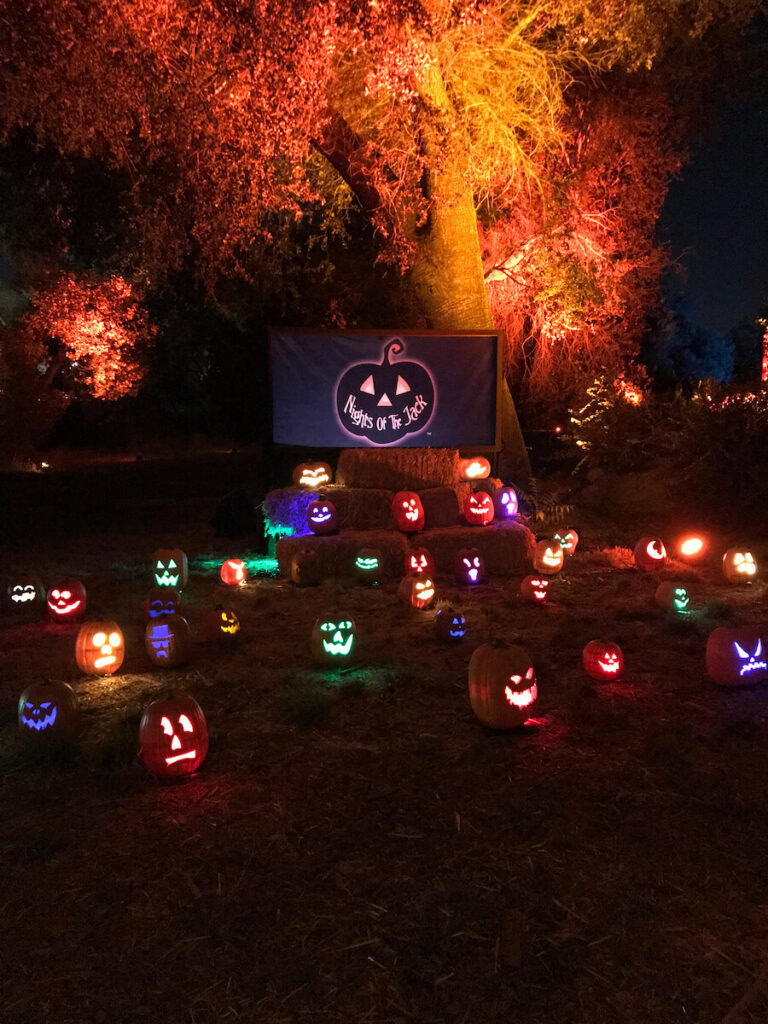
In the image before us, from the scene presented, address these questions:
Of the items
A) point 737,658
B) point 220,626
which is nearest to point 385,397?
point 220,626

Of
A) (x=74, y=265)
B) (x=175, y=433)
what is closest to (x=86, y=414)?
(x=175, y=433)

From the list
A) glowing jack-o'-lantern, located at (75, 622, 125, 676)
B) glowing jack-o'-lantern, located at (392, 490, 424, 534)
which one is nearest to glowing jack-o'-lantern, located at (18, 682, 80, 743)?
glowing jack-o'-lantern, located at (75, 622, 125, 676)

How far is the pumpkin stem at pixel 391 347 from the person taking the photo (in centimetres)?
1041

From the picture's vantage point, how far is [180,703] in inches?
165

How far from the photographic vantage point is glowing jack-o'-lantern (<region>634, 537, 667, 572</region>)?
9039 mm

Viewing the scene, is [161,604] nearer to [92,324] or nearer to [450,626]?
[450,626]

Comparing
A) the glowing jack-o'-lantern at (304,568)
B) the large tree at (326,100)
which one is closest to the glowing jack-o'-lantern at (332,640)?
the glowing jack-o'-lantern at (304,568)

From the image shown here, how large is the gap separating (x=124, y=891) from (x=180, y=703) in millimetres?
1170

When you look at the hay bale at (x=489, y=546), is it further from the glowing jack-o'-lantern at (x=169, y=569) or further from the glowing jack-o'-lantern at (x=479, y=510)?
the glowing jack-o'-lantern at (x=169, y=569)

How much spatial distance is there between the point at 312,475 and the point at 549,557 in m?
3.30

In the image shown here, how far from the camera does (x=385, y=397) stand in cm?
1048

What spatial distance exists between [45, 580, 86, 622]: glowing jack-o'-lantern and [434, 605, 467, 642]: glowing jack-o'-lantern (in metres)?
3.29

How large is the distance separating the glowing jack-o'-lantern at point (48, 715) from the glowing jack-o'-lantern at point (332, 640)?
1766mm

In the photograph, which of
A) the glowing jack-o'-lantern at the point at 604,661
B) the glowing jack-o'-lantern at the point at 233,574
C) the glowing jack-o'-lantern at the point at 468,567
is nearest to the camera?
the glowing jack-o'-lantern at the point at 604,661
